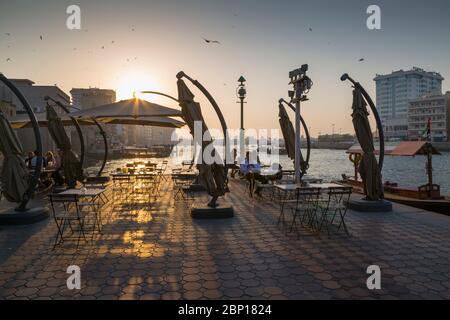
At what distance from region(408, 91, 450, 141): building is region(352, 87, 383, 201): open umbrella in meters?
108

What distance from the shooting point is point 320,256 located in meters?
5.40

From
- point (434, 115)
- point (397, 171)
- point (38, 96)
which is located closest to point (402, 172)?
point (397, 171)

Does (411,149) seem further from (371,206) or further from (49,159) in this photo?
(49,159)

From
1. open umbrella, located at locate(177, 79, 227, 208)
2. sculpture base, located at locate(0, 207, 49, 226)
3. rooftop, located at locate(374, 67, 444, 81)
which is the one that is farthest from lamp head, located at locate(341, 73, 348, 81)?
rooftop, located at locate(374, 67, 444, 81)

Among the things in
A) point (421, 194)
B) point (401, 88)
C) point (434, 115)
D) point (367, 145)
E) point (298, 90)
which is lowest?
point (421, 194)

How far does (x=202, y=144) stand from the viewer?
26.2ft

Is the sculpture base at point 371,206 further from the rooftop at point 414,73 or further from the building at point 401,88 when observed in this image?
the rooftop at point 414,73

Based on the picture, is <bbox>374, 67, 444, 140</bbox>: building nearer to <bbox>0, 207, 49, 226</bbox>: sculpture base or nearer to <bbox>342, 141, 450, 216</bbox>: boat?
<bbox>342, 141, 450, 216</bbox>: boat

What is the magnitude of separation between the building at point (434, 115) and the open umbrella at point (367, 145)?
108 m

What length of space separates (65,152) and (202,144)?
22.4 feet

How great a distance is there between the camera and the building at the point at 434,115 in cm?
10412

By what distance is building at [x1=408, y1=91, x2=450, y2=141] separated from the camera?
342ft

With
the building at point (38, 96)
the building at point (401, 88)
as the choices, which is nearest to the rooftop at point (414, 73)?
the building at point (401, 88)
